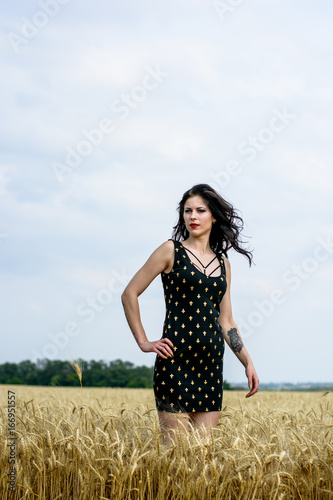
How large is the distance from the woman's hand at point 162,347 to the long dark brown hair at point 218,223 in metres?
0.88

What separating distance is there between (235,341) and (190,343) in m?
0.48

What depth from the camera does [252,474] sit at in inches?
120

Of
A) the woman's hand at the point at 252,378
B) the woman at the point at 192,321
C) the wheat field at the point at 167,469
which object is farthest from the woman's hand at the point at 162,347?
the woman's hand at the point at 252,378

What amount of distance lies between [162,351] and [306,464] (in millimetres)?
1102

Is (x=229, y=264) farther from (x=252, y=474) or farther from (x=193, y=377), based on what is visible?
(x=252, y=474)

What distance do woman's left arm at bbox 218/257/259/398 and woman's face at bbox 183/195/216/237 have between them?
0.48 meters

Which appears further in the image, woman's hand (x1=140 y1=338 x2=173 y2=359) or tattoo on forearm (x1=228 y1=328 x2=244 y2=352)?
tattoo on forearm (x1=228 y1=328 x2=244 y2=352)

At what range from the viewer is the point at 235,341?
12.2 ft

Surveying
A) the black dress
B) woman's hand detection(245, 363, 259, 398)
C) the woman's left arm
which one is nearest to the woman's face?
the black dress

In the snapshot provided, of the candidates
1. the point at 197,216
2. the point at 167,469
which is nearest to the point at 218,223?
the point at 197,216

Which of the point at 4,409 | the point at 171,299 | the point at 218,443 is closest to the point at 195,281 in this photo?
the point at 171,299

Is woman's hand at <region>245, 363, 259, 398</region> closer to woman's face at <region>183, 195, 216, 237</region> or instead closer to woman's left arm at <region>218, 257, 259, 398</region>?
woman's left arm at <region>218, 257, 259, 398</region>

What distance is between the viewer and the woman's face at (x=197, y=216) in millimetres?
3602

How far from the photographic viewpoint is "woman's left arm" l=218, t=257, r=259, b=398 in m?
3.71
